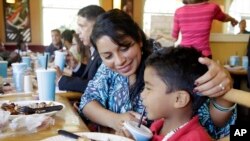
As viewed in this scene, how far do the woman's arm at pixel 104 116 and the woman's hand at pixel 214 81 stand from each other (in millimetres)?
379

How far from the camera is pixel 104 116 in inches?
49.5

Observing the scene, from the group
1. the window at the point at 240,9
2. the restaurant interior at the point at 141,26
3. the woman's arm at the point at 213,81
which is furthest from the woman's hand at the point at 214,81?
the window at the point at 240,9

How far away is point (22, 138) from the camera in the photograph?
94cm

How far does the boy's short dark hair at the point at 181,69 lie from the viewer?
0.93 m

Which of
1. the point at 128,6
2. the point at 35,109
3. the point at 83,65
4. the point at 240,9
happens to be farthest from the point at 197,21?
the point at 240,9

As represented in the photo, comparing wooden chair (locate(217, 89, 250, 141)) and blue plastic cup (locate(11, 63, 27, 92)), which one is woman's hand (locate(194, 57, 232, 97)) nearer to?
wooden chair (locate(217, 89, 250, 141))

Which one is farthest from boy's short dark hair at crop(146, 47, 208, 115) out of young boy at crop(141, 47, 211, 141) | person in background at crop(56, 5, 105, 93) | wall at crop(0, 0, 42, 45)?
wall at crop(0, 0, 42, 45)

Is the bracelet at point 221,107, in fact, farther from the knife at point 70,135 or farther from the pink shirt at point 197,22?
the pink shirt at point 197,22

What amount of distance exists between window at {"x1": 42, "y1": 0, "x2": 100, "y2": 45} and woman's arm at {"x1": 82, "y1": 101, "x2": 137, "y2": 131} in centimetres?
630

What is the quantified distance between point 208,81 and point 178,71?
0.17 metres

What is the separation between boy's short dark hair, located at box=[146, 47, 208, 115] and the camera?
0.93 m

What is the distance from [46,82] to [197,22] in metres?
1.61

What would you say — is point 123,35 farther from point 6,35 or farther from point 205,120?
point 6,35

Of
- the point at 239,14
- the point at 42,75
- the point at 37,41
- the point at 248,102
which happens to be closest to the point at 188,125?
the point at 248,102
